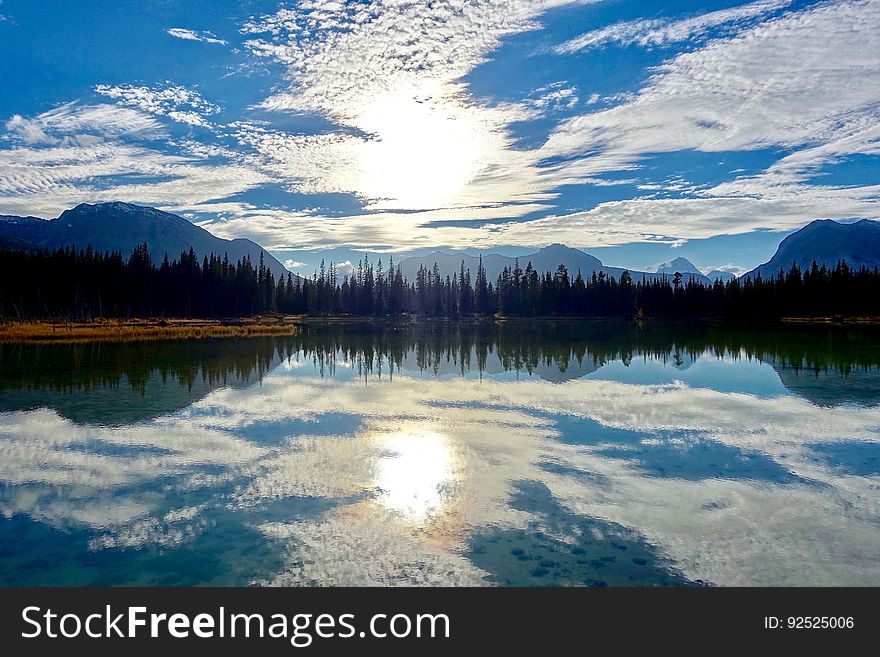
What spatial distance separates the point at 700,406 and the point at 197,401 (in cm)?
2493

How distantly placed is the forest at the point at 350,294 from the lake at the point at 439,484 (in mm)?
93017

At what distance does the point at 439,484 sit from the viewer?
1578cm

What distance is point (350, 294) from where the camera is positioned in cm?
19238

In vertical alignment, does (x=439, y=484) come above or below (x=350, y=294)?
below

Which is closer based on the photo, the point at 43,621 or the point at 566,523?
the point at 43,621

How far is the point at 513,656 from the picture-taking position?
27.0 ft

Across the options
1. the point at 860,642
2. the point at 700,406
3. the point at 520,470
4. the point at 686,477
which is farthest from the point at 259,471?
the point at 700,406

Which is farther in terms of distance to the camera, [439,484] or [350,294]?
[350,294]

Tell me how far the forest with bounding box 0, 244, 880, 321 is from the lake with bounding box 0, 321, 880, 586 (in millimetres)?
93017

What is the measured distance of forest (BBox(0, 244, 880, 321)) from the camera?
112 m

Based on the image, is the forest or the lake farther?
the forest

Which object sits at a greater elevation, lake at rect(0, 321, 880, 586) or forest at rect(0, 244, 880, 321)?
forest at rect(0, 244, 880, 321)

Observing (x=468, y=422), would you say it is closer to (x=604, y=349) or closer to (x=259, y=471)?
(x=259, y=471)

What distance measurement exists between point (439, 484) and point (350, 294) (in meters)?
180
